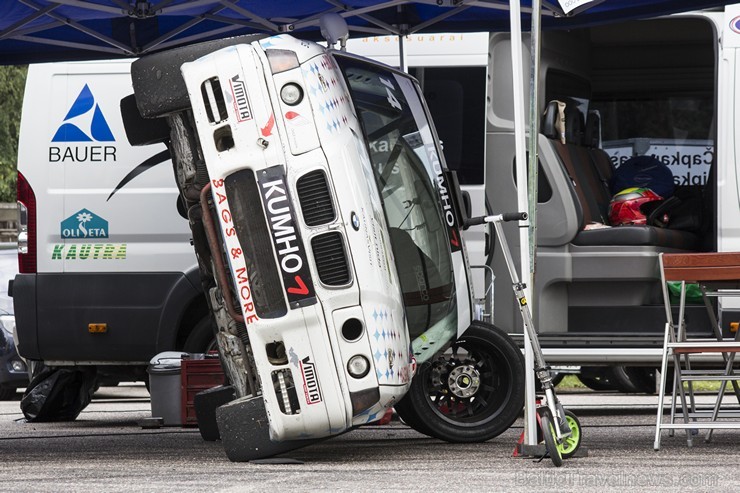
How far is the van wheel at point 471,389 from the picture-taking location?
292 inches

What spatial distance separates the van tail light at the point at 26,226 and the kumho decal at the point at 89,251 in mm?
160

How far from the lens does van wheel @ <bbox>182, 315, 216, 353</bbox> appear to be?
29.5 feet

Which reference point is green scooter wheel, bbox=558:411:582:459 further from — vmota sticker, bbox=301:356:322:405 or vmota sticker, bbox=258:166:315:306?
vmota sticker, bbox=258:166:315:306

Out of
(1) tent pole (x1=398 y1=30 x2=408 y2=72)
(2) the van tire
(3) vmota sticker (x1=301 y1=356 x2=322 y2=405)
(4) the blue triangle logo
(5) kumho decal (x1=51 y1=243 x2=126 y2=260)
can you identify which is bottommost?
(3) vmota sticker (x1=301 y1=356 x2=322 y2=405)

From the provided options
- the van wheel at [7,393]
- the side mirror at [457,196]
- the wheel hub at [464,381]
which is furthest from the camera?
the van wheel at [7,393]

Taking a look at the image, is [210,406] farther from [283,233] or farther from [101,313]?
[101,313]

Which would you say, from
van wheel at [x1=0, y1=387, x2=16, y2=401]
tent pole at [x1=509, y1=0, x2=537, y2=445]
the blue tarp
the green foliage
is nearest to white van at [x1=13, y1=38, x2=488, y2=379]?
the blue tarp

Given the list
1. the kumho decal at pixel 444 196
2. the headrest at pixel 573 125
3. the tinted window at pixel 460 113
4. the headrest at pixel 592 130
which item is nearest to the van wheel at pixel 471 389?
the kumho decal at pixel 444 196

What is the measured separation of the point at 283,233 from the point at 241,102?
2.13 feet

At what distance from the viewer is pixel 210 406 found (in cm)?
748

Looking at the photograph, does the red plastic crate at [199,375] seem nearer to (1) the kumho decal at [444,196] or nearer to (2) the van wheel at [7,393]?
(1) the kumho decal at [444,196]

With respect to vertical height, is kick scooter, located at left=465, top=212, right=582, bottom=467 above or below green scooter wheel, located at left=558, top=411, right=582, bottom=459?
above

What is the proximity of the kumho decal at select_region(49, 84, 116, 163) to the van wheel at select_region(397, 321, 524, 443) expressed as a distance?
2.86 m

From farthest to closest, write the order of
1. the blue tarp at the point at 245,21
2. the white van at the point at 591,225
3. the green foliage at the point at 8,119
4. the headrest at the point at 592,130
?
1. the green foliage at the point at 8,119
2. the headrest at the point at 592,130
3. the white van at the point at 591,225
4. the blue tarp at the point at 245,21
